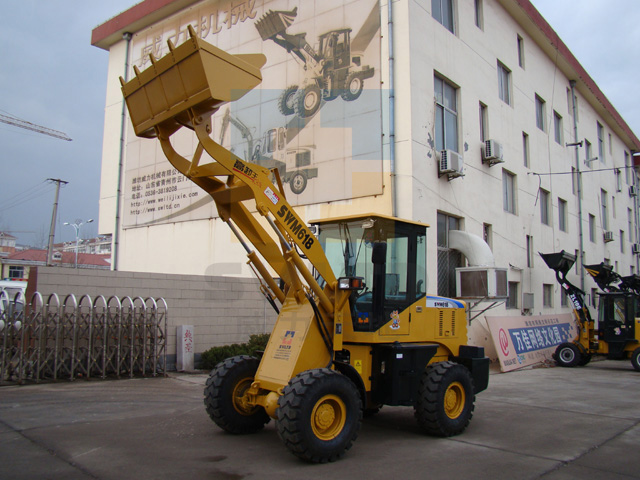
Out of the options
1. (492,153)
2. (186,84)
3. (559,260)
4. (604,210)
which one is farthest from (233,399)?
(604,210)

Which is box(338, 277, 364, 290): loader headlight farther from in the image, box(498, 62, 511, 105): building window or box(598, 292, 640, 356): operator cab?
box(498, 62, 511, 105): building window

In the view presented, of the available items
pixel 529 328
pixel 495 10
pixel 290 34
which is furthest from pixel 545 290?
pixel 290 34

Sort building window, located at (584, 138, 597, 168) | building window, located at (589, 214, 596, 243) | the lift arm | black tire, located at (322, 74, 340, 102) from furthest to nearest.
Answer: building window, located at (589, 214, 596, 243), building window, located at (584, 138, 597, 168), black tire, located at (322, 74, 340, 102), the lift arm

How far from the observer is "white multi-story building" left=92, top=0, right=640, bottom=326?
14.2m

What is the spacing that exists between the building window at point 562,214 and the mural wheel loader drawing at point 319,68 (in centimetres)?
1280

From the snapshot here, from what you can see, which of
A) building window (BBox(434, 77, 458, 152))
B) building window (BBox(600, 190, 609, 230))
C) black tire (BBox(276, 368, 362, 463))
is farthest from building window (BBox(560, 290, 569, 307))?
black tire (BBox(276, 368, 362, 463))

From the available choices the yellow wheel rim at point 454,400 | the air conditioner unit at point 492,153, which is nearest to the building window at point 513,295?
the air conditioner unit at point 492,153

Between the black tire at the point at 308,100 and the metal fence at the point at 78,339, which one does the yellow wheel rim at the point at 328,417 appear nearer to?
the metal fence at the point at 78,339

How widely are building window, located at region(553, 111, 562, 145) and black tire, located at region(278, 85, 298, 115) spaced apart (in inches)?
513

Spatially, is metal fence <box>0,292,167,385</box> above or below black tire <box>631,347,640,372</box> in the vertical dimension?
above

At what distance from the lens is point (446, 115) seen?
1562 centimetres

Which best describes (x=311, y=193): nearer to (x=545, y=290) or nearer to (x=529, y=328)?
(x=529, y=328)

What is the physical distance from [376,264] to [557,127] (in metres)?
20.8

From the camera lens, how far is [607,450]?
6164mm
